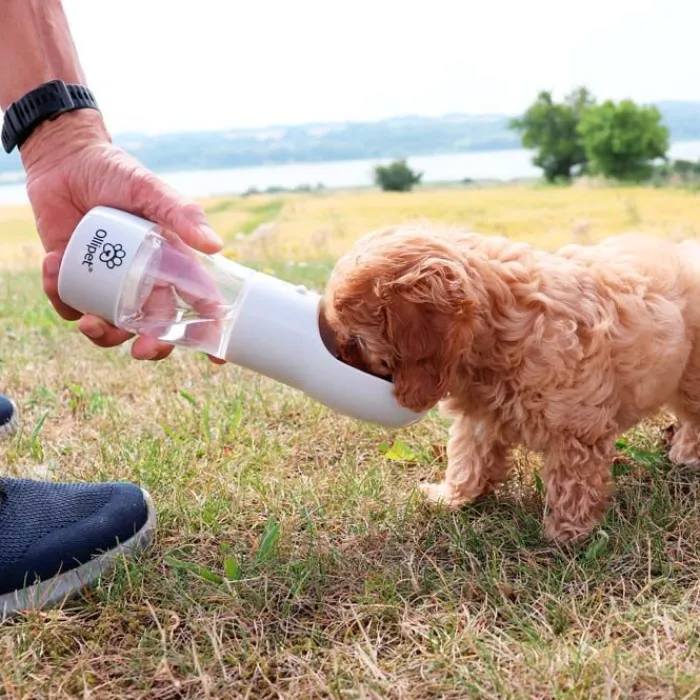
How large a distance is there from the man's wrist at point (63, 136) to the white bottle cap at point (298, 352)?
70 centimetres

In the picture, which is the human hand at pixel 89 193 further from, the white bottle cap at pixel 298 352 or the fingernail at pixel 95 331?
the white bottle cap at pixel 298 352

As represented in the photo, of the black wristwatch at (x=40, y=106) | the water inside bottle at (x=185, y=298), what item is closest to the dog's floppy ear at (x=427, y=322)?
the water inside bottle at (x=185, y=298)

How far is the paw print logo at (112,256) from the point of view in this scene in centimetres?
216

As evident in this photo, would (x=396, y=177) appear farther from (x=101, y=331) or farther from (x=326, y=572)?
(x=326, y=572)

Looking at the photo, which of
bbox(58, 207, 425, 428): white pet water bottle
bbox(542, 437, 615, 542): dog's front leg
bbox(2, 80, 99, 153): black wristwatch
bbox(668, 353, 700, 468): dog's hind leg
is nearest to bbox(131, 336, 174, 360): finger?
bbox(58, 207, 425, 428): white pet water bottle

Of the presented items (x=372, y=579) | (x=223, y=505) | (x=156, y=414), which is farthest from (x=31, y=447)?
(x=372, y=579)

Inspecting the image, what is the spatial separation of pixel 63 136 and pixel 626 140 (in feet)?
14.7

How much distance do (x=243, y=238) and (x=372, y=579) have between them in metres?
4.78

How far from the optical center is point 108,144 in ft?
8.21

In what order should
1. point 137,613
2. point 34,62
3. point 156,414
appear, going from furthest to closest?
point 156,414 < point 34,62 < point 137,613

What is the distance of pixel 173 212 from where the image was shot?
7.66 ft

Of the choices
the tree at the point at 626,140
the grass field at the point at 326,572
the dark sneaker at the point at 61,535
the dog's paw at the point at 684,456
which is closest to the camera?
the grass field at the point at 326,572

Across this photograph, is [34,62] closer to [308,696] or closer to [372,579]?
[372,579]

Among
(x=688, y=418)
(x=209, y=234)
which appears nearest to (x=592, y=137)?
(x=688, y=418)
